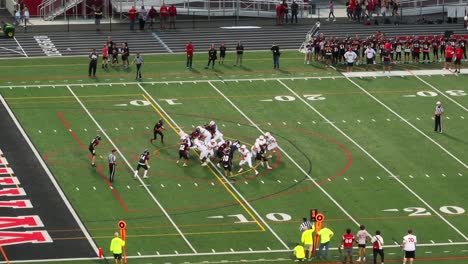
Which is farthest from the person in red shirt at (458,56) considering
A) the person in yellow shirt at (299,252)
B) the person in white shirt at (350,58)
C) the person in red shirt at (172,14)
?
the person in yellow shirt at (299,252)

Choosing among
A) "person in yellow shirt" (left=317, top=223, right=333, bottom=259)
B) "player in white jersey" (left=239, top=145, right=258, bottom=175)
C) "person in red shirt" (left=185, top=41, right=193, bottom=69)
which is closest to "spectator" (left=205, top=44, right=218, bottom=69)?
"person in red shirt" (left=185, top=41, right=193, bottom=69)

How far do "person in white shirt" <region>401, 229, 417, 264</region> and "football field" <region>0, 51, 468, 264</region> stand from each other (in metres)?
1.97

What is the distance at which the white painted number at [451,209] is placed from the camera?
72738mm

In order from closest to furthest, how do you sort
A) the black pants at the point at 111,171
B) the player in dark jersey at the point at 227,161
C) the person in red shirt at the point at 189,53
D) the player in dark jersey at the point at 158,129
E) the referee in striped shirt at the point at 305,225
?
the referee in striped shirt at the point at 305,225 → the black pants at the point at 111,171 → the player in dark jersey at the point at 227,161 → the player in dark jersey at the point at 158,129 → the person in red shirt at the point at 189,53

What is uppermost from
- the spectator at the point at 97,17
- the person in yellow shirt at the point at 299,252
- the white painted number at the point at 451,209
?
the spectator at the point at 97,17

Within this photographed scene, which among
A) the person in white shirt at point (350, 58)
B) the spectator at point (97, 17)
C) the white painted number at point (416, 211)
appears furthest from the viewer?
the spectator at point (97, 17)

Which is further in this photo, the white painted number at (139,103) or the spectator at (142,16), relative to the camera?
the spectator at (142,16)

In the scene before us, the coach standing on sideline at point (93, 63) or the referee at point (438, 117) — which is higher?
the coach standing on sideline at point (93, 63)

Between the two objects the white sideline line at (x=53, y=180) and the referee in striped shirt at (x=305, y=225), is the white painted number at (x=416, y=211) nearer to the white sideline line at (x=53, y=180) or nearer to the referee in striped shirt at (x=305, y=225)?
the referee in striped shirt at (x=305, y=225)

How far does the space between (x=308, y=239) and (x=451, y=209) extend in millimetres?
9400

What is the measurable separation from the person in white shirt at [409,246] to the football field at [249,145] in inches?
77.5

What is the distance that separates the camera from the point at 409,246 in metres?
65.1

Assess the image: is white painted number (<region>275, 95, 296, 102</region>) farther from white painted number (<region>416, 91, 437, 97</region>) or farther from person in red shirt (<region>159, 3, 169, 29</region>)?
person in red shirt (<region>159, 3, 169, 29</region>)

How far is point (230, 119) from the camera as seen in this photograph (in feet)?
277
